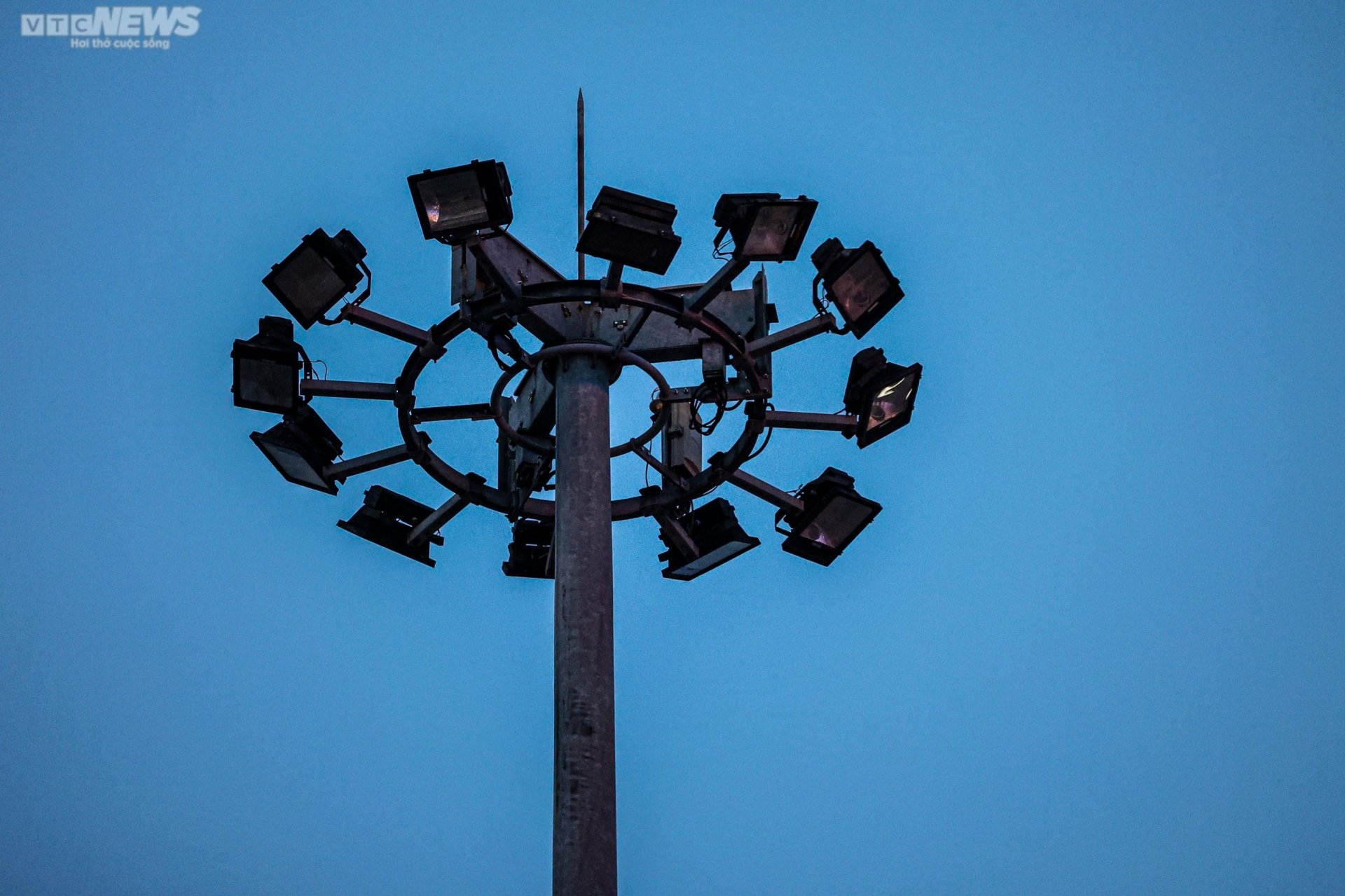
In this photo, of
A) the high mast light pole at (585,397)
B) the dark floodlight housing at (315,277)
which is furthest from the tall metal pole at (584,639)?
the dark floodlight housing at (315,277)

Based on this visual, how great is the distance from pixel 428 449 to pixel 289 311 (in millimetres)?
1347

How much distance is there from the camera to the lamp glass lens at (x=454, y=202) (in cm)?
1001

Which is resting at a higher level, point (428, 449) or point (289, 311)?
point (289, 311)

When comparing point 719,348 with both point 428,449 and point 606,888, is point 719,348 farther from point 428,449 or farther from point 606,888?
point 606,888

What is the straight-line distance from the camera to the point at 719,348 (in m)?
11.1

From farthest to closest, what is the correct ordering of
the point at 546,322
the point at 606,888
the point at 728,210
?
the point at 546,322 → the point at 728,210 → the point at 606,888

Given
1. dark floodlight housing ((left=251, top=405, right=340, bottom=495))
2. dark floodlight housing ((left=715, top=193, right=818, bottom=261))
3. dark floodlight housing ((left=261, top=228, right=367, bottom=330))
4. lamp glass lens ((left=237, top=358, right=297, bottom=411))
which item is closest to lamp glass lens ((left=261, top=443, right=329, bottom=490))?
dark floodlight housing ((left=251, top=405, right=340, bottom=495))

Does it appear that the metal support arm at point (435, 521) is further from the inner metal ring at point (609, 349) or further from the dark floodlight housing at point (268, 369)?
the dark floodlight housing at point (268, 369)

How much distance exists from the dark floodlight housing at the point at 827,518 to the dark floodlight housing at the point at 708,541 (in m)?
0.33

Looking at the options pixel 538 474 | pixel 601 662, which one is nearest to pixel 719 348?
pixel 538 474

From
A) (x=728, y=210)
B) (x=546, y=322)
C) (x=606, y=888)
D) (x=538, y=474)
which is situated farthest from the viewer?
(x=538, y=474)

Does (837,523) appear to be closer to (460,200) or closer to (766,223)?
(766,223)

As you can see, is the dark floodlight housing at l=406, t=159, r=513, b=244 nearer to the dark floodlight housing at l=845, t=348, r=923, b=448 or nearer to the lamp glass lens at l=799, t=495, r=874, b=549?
the dark floodlight housing at l=845, t=348, r=923, b=448

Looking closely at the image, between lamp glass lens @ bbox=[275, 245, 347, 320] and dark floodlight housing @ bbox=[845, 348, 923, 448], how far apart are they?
3.69m
